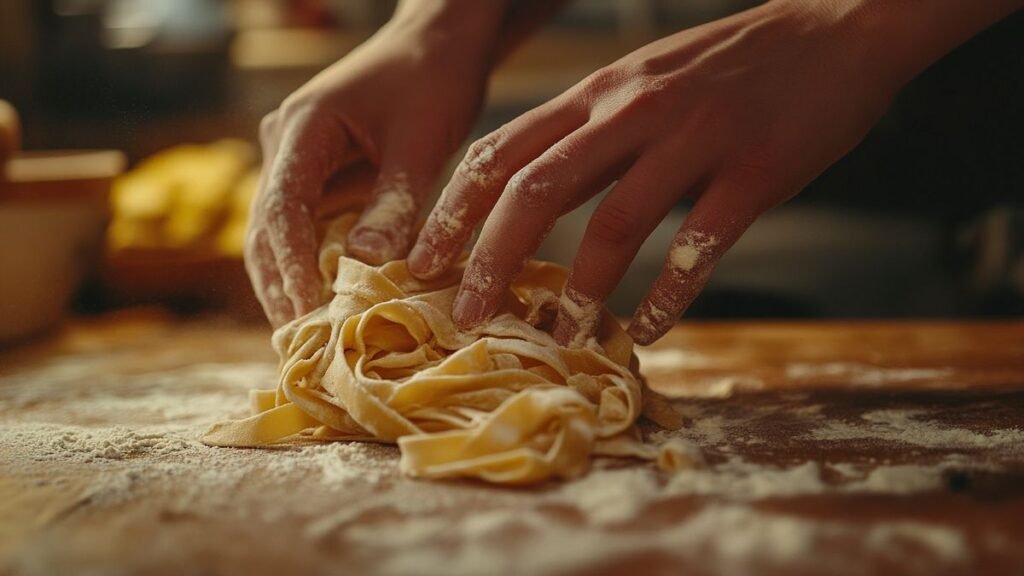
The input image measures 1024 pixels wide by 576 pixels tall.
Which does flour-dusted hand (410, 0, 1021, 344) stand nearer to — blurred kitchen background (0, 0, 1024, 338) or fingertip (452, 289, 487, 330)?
fingertip (452, 289, 487, 330)

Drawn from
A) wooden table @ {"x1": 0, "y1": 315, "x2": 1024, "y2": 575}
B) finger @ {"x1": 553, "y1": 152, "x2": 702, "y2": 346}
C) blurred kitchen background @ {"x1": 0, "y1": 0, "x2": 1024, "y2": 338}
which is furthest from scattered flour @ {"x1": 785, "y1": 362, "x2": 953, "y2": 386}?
blurred kitchen background @ {"x1": 0, "y1": 0, "x2": 1024, "y2": 338}

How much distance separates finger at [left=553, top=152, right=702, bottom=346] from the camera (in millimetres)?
1010

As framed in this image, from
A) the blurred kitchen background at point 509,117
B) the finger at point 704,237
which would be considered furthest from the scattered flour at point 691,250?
the blurred kitchen background at point 509,117

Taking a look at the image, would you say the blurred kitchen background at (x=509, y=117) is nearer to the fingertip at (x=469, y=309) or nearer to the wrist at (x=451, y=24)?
the wrist at (x=451, y=24)

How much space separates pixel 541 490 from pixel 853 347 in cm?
112

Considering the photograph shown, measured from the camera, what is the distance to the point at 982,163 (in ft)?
8.78

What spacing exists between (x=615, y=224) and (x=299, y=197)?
47 centimetres

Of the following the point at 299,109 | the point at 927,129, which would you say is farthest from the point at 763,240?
the point at 299,109

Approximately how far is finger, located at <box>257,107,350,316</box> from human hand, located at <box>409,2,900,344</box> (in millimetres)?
229

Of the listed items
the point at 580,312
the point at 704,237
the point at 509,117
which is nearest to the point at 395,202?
the point at 580,312

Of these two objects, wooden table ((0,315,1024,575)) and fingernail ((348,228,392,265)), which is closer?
wooden table ((0,315,1024,575))

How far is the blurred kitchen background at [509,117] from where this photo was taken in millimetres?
2645

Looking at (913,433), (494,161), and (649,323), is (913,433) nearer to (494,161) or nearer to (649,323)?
(649,323)

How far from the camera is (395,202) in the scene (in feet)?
4.10
